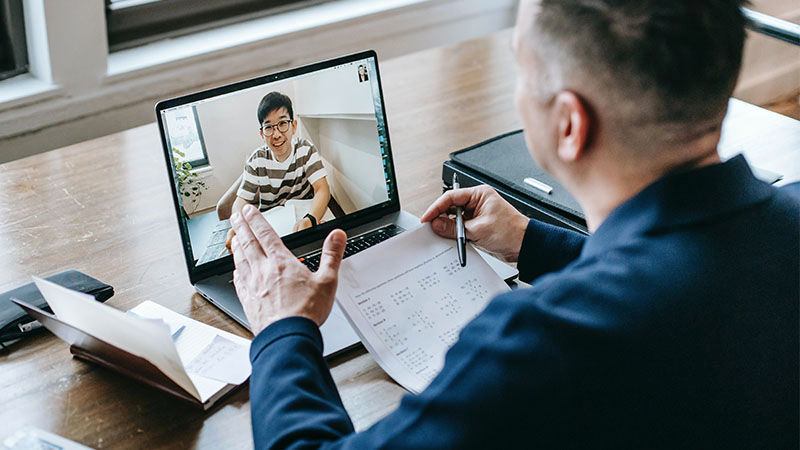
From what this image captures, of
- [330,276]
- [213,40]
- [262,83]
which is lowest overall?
[330,276]

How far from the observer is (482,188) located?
1284mm

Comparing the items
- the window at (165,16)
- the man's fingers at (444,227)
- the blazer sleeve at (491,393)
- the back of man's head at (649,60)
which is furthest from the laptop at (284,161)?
the window at (165,16)

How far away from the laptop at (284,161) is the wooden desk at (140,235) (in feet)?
0.29

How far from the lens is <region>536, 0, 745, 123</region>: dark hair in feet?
2.39

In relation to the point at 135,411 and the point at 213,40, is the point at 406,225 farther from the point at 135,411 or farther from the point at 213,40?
the point at 213,40

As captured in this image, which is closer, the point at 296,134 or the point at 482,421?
the point at 482,421

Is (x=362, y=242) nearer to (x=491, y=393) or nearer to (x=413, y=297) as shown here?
(x=413, y=297)

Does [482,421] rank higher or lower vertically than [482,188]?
lower

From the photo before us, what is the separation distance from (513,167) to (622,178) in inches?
26.6

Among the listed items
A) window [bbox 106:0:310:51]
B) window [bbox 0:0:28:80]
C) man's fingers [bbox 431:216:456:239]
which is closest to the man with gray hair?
man's fingers [bbox 431:216:456:239]

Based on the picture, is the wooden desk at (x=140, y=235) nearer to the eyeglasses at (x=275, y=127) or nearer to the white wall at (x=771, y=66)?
the eyeglasses at (x=275, y=127)

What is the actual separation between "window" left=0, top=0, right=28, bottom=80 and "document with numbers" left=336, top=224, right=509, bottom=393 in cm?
161

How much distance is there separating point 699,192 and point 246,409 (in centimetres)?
60

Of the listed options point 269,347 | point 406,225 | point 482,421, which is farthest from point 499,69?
point 482,421
